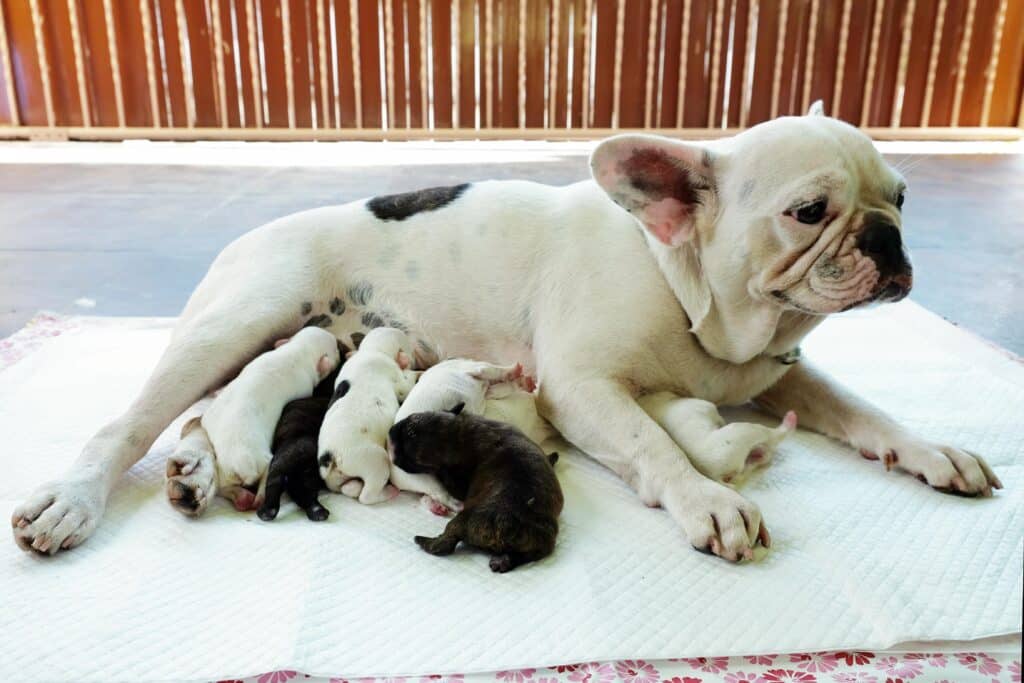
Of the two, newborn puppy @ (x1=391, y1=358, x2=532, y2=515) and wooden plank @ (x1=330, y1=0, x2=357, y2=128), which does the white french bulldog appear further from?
wooden plank @ (x1=330, y1=0, x2=357, y2=128)

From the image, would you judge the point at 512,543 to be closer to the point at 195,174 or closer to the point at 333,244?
the point at 333,244

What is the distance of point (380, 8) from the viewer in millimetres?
9398

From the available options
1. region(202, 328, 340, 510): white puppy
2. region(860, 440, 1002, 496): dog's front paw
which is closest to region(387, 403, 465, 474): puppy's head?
region(202, 328, 340, 510): white puppy

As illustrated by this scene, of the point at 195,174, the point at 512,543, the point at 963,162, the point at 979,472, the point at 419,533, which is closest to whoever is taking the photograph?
the point at 512,543

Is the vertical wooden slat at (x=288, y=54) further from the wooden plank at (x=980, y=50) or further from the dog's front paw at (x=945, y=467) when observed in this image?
the dog's front paw at (x=945, y=467)

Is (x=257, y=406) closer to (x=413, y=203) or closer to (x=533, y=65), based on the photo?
(x=413, y=203)

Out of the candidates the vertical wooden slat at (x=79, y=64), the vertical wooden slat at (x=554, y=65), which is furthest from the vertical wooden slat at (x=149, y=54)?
the vertical wooden slat at (x=554, y=65)

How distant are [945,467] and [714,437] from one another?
0.54 meters

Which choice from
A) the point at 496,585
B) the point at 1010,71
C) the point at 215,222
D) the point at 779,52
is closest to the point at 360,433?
the point at 496,585

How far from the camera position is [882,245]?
190cm

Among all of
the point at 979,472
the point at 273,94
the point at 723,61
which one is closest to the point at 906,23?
the point at 723,61

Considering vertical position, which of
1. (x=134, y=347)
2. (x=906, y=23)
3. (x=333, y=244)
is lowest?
Result: (x=134, y=347)

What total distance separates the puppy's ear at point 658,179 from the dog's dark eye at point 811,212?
224 mm

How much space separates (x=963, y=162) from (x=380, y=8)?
578cm
